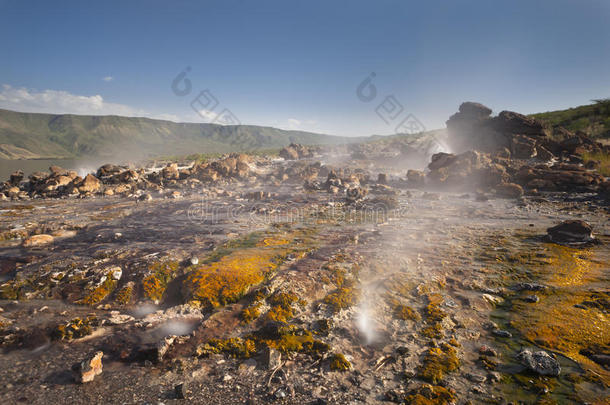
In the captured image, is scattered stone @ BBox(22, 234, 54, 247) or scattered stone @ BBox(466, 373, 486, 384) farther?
scattered stone @ BBox(22, 234, 54, 247)

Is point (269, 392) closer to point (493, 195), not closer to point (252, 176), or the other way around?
point (493, 195)

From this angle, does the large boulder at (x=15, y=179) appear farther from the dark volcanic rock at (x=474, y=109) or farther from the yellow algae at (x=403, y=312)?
the dark volcanic rock at (x=474, y=109)

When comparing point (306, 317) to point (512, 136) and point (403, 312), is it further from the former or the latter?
point (512, 136)

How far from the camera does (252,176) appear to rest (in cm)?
2916

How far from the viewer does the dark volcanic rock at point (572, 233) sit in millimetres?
7695

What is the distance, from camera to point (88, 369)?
339cm

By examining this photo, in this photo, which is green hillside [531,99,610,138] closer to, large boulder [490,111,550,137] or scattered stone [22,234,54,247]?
large boulder [490,111,550,137]

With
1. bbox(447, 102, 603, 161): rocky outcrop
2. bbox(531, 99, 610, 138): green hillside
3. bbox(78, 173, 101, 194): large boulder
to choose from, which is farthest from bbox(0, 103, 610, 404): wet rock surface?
bbox(531, 99, 610, 138): green hillside

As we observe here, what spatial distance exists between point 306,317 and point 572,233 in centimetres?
921

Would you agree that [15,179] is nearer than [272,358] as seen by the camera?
No

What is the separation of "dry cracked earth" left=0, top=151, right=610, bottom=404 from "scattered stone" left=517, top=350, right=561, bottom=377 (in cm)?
2

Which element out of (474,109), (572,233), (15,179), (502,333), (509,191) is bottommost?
(502,333)

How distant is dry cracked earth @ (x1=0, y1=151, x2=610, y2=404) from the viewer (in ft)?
10.7

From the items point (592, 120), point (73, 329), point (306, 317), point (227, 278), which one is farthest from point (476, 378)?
point (592, 120)
